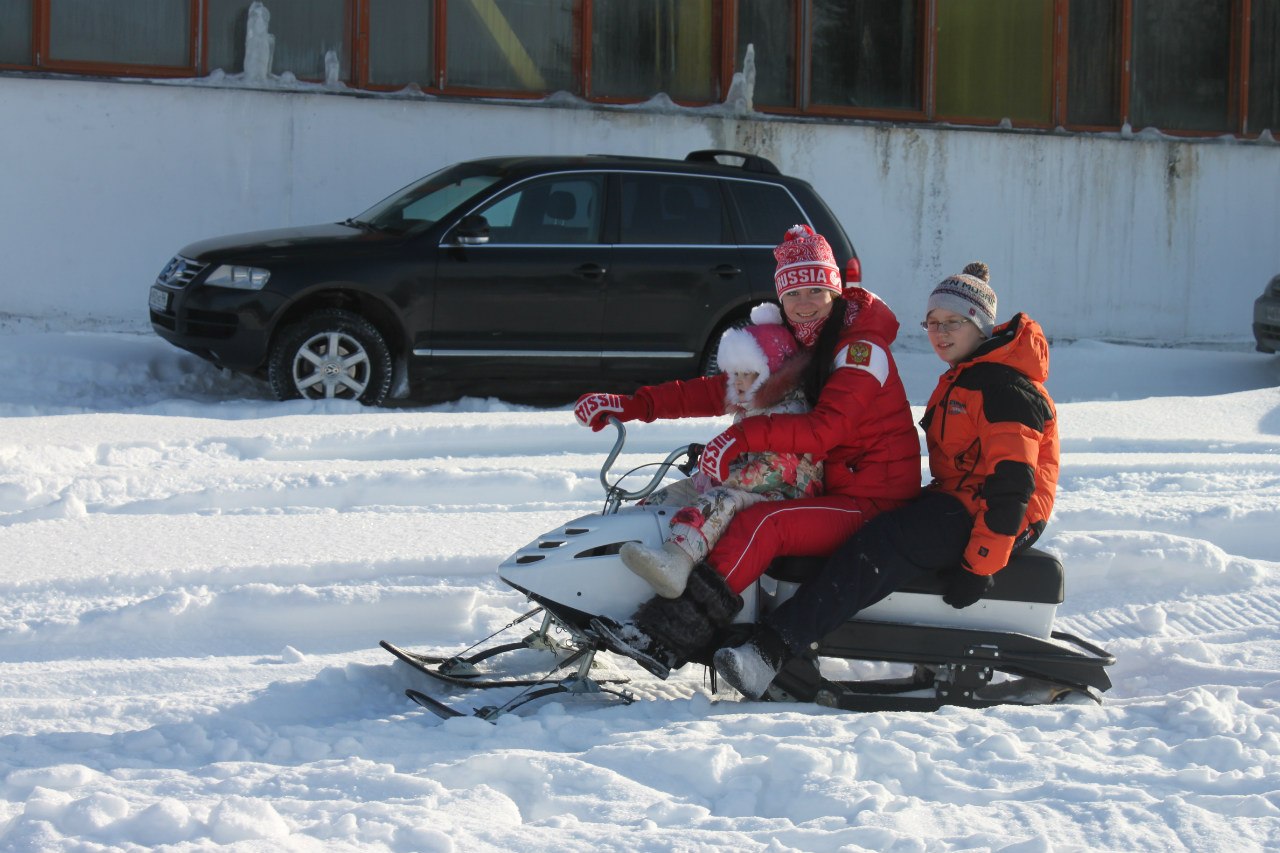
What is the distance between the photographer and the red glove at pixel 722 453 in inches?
181

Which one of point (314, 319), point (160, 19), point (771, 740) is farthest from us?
point (160, 19)

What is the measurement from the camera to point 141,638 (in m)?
5.32

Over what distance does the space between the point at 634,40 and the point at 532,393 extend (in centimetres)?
548

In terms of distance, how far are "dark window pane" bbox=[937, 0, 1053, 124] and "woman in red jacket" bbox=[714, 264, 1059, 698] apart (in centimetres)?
1192

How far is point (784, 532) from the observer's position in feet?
15.6

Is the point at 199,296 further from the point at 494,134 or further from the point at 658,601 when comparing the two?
the point at 658,601

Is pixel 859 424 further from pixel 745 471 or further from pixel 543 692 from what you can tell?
pixel 543 692

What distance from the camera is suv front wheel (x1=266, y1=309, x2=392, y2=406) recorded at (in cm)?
970

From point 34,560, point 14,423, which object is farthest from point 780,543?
point 14,423

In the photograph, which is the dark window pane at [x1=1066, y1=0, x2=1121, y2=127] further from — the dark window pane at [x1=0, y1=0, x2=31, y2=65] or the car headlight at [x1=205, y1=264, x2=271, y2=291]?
the dark window pane at [x1=0, y1=0, x2=31, y2=65]

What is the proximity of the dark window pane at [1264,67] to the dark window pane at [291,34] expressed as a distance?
34.0 feet

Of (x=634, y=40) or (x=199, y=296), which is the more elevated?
(x=634, y=40)

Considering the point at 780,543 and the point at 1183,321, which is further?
the point at 1183,321

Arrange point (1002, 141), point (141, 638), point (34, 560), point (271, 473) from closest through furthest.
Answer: point (141, 638)
point (34, 560)
point (271, 473)
point (1002, 141)
